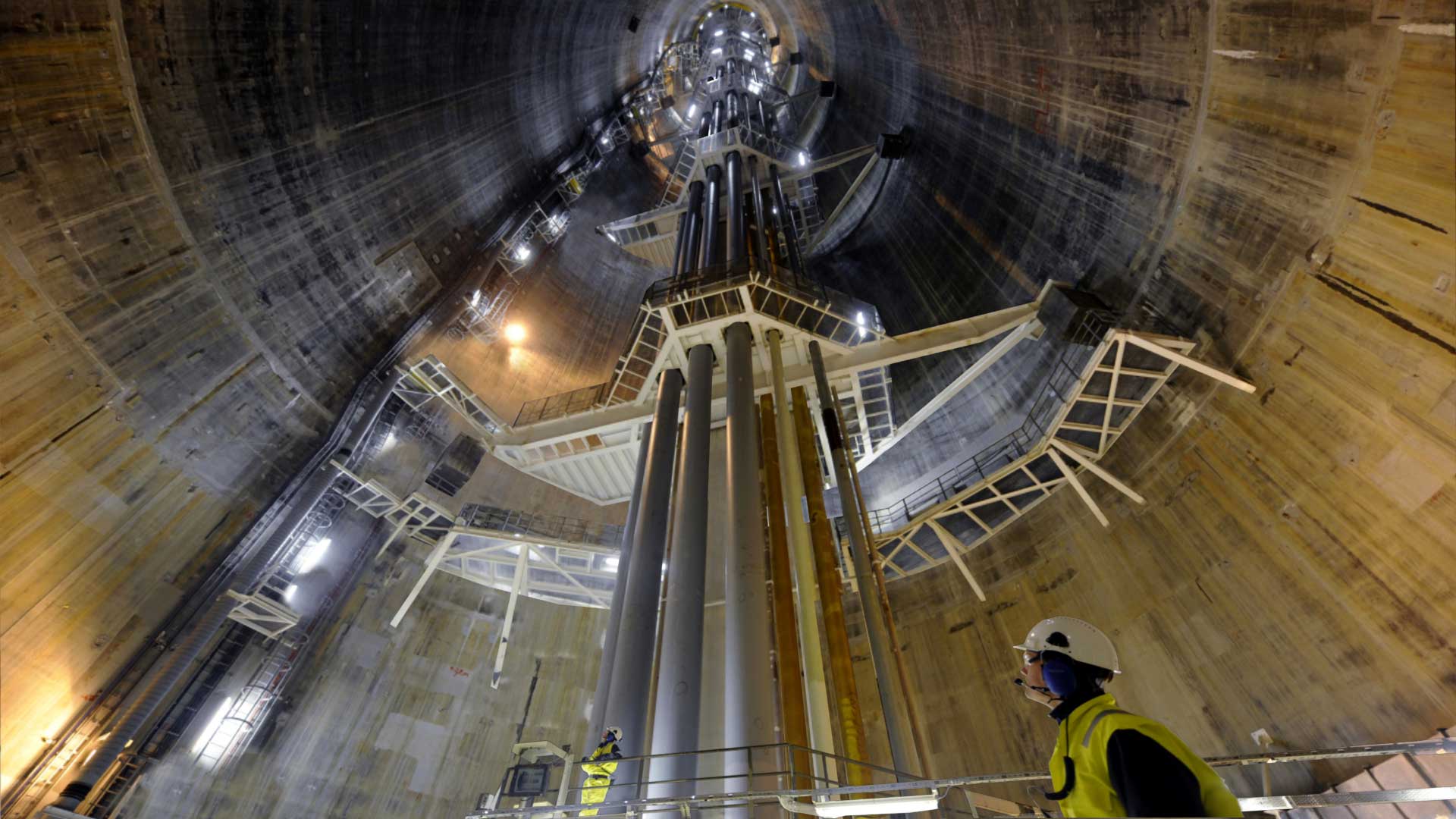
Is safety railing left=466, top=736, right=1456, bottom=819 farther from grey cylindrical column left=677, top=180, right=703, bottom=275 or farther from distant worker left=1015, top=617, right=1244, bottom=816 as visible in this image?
grey cylindrical column left=677, top=180, right=703, bottom=275

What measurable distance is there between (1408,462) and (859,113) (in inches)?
811

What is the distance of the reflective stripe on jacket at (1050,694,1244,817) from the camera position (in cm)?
214

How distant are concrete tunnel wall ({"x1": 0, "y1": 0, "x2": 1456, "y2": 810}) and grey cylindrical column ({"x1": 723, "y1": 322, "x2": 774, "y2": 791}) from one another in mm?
7572

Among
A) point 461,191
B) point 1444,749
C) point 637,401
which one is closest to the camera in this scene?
point 1444,749

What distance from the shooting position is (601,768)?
5.39 meters

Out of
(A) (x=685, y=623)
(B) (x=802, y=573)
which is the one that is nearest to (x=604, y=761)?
(A) (x=685, y=623)

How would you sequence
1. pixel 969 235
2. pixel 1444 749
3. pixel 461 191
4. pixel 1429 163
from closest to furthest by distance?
pixel 1444 749
pixel 1429 163
pixel 969 235
pixel 461 191

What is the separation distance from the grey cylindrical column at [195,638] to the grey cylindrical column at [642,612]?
25.8 ft

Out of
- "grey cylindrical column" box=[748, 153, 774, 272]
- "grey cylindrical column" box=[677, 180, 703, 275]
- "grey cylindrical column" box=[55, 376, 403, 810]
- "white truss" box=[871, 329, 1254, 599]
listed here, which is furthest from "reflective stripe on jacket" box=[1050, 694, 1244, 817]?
"grey cylindrical column" box=[55, 376, 403, 810]

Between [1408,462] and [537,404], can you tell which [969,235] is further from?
[537,404]

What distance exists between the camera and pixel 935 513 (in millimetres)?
13000

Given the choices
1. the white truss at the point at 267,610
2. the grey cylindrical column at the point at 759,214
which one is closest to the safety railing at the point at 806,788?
Result: the white truss at the point at 267,610

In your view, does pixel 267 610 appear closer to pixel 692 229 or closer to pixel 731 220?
pixel 692 229

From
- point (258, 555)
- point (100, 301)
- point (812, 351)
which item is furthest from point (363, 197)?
point (812, 351)
